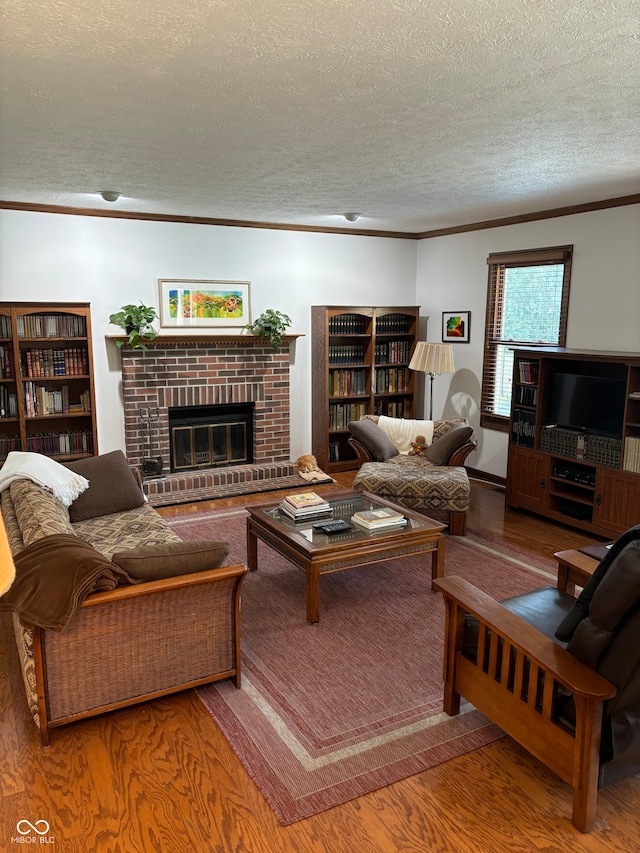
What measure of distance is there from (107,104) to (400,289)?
4.96 meters

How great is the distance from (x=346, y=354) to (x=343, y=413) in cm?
65

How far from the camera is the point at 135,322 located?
18.3ft

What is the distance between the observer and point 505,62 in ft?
7.45

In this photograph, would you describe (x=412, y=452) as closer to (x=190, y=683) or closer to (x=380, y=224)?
(x=380, y=224)

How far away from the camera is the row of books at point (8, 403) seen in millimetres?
5352

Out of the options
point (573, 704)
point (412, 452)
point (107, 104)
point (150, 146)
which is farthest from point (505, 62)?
point (412, 452)

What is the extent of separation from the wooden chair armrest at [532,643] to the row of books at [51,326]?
4.18 m

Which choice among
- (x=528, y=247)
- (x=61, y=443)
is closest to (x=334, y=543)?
(x=61, y=443)

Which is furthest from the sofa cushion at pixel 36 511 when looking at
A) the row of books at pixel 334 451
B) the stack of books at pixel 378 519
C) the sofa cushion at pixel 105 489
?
the row of books at pixel 334 451

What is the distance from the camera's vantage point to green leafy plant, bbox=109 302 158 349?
5.56 m

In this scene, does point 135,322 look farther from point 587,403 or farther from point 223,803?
point 223,803

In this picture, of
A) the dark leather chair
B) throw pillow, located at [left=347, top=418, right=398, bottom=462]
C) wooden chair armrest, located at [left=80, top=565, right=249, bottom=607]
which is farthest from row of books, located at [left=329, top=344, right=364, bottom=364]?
the dark leather chair

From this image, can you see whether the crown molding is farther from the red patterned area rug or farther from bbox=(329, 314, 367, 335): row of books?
the red patterned area rug

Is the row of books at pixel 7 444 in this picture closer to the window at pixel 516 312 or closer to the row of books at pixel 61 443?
the row of books at pixel 61 443
